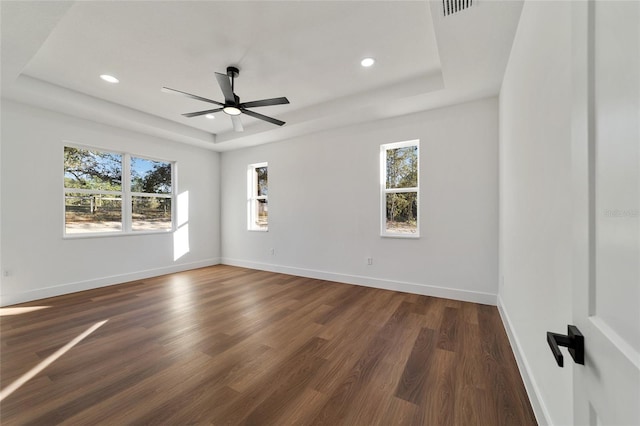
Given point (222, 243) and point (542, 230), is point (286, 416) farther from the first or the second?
Result: point (222, 243)

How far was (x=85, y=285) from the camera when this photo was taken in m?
4.04

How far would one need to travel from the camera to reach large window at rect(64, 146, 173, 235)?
405 centimetres

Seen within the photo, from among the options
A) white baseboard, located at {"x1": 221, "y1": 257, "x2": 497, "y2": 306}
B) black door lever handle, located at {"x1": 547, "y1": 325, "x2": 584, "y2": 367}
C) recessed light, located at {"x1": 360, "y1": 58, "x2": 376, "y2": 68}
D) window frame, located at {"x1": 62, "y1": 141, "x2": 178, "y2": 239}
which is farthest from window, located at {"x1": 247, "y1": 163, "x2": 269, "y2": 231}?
black door lever handle, located at {"x1": 547, "y1": 325, "x2": 584, "y2": 367}

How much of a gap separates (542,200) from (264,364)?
2.20 metres

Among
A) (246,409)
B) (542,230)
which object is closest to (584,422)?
(542,230)

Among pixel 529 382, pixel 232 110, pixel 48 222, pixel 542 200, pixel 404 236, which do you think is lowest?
pixel 529 382

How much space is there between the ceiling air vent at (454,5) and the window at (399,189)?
2006 mm

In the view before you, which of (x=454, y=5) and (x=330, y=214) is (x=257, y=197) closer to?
(x=330, y=214)

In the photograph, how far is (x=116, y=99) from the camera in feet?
12.3

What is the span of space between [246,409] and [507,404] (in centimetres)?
163

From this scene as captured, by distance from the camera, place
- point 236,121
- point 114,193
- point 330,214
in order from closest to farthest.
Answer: point 236,121 < point 114,193 < point 330,214

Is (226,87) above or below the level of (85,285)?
above

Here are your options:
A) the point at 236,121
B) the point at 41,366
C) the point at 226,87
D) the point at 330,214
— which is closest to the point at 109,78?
the point at 236,121

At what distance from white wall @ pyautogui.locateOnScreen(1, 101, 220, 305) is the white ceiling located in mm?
295
